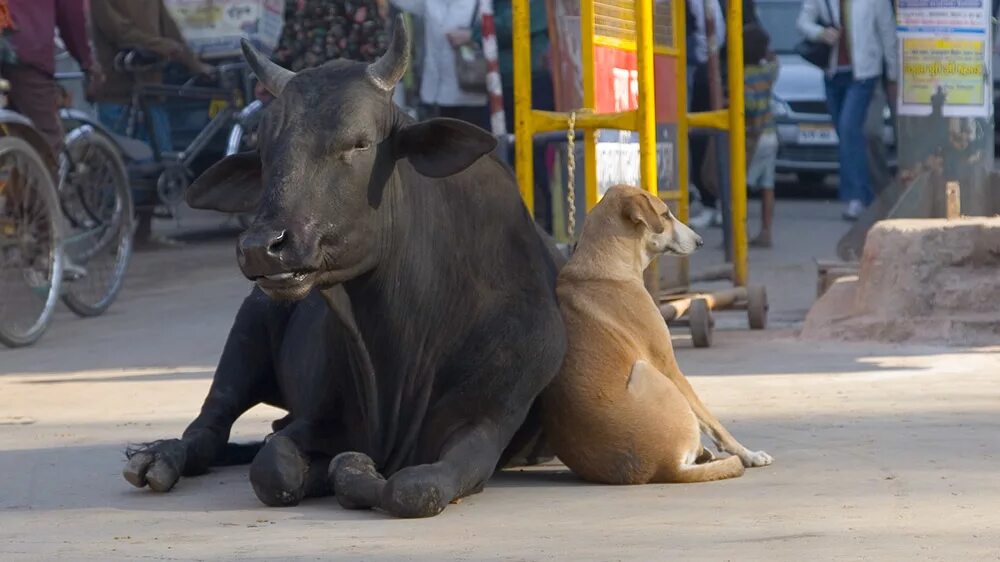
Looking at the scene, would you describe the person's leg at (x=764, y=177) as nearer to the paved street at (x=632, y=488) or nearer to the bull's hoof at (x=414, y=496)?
the paved street at (x=632, y=488)

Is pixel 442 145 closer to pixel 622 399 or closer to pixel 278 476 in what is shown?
pixel 622 399

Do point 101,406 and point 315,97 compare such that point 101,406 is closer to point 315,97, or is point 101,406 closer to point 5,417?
point 5,417

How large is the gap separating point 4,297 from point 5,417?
2.71m

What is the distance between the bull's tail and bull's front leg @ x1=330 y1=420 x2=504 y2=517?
3.35 feet

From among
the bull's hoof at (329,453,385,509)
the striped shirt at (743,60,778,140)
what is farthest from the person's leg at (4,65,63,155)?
the striped shirt at (743,60,778,140)

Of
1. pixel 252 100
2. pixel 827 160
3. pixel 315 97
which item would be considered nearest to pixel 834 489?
pixel 315 97

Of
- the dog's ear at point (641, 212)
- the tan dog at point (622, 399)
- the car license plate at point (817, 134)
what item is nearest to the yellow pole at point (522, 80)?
the dog's ear at point (641, 212)

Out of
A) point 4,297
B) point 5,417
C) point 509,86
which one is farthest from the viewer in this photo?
point 509,86

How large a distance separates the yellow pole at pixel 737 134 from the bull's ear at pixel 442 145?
4931 mm

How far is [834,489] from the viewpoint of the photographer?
596cm

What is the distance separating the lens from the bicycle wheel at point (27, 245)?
422 inches

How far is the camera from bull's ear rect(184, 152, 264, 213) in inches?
247

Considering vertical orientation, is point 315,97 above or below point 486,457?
above

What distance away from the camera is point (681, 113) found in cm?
1092
